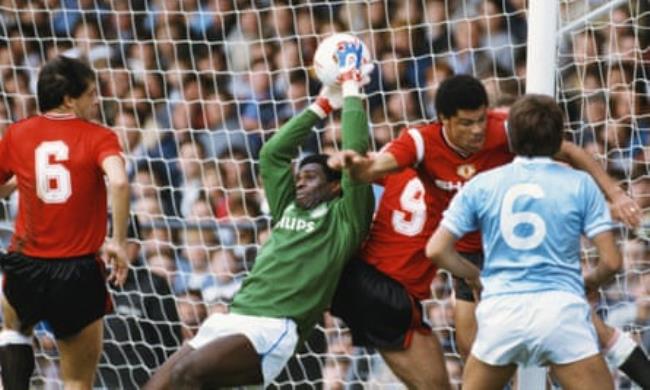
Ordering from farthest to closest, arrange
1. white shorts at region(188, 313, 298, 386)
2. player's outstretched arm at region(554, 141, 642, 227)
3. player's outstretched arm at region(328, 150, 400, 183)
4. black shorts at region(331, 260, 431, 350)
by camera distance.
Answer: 1. black shorts at region(331, 260, 431, 350)
2. white shorts at region(188, 313, 298, 386)
3. player's outstretched arm at region(328, 150, 400, 183)
4. player's outstretched arm at region(554, 141, 642, 227)

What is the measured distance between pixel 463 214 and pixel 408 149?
66 cm

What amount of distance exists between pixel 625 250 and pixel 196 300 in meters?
2.25

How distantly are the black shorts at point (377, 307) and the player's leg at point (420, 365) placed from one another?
3cm

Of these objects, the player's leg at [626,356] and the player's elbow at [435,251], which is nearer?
the player's elbow at [435,251]

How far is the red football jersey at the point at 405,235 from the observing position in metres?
6.16

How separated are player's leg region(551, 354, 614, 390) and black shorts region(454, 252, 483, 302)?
996 millimetres

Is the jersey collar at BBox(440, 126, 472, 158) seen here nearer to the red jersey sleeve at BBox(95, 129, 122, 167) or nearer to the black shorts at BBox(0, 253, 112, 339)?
the red jersey sleeve at BBox(95, 129, 122, 167)

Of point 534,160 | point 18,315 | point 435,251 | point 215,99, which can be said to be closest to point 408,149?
point 435,251

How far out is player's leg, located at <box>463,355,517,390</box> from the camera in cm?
536

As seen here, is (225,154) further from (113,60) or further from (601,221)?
(601,221)

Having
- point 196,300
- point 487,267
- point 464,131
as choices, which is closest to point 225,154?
A: point 196,300

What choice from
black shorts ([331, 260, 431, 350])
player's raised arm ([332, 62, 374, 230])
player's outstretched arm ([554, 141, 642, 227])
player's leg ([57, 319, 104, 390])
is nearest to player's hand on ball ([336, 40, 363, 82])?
player's raised arm ([332, 62, 374, 230])

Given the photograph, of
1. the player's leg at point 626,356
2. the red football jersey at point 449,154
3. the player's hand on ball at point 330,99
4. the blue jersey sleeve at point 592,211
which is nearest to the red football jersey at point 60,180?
the player's hand on ball at point 330,99

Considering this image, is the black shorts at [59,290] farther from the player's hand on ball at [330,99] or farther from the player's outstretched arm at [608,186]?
the player's outstretched arm at [608,186]
